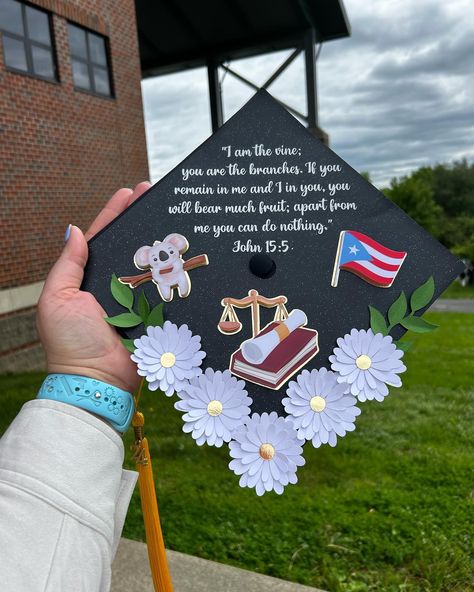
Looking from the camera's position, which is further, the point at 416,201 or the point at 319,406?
the point at 416,201

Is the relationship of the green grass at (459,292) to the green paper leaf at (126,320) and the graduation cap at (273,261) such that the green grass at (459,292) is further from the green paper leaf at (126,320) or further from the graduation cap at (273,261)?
the green paper leaf at (126,320)

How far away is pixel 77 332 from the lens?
131 cm

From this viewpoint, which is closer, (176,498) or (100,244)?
(100,244)

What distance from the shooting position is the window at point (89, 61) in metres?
8.66

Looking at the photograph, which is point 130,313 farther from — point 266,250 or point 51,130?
point 51,130

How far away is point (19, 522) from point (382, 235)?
105 centimetres

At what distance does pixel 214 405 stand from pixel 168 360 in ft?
0.53

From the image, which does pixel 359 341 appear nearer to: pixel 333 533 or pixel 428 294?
pixel 428 294

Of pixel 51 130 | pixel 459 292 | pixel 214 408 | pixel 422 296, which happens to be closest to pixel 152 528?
pixel 214 408

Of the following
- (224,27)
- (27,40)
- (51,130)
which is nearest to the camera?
(27,40)

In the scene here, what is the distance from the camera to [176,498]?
3.28m

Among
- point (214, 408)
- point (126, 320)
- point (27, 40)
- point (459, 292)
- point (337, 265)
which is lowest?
point (459, 292)

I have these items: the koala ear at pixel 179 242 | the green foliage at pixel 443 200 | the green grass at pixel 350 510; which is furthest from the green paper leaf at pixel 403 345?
the green foliage at pixel 443 200

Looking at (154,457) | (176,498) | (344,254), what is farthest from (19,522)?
(154,457)
